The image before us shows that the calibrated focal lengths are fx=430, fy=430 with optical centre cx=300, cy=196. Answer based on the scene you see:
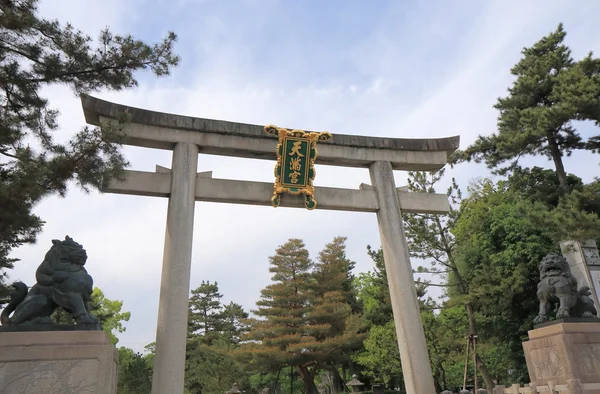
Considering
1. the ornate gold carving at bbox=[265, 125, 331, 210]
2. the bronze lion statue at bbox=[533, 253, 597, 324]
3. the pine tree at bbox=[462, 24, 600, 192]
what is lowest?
the bronze lion statue at bbox=[533, 253, 597, 324]

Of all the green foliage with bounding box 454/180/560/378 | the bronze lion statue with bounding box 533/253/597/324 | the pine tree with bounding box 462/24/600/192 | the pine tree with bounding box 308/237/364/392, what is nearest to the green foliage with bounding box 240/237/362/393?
the pine tree with bounding box 308/237/364/392

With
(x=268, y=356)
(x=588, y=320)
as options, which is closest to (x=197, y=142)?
(x=588, y=320)

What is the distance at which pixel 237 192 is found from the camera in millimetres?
7949

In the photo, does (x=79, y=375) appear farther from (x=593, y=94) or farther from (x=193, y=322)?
(x=193, y=322)

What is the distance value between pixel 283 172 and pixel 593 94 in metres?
7.42

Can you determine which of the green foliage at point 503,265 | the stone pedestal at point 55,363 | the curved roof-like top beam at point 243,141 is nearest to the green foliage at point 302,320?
the green foliage at point 503,265

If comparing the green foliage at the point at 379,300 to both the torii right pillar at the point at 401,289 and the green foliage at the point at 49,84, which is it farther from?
the green foliage at the point at 49,84

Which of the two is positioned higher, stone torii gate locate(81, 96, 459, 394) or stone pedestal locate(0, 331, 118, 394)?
stone torii gate locate(81, 96, 459, 394)

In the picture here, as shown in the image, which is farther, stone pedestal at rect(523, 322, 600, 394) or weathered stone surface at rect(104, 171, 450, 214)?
weathered stone surface at rect(104, 171, 450, 214)

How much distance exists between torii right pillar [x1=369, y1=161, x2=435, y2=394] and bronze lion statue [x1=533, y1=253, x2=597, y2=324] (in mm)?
1993

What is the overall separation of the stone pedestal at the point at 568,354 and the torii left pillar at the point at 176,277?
199 inches

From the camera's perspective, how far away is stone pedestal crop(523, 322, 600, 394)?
18.8 feet

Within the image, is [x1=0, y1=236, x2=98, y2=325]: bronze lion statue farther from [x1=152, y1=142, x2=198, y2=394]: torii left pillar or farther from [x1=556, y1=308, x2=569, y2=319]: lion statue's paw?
[x1=556, y1=308, x2=569, y2=319]: lion statue's paw

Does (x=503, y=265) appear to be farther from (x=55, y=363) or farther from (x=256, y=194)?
(x=55, y=363)
